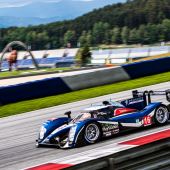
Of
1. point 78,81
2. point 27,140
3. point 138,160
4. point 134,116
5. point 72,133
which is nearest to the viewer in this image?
point 138,160

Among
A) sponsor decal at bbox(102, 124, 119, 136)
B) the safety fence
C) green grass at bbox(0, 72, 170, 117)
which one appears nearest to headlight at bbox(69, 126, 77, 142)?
sponsor decal at bbox(102, 124, 119, 136)

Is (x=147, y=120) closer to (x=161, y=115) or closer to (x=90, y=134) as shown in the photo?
(x=161, y=115)

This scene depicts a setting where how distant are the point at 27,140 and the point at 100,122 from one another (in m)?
2.25

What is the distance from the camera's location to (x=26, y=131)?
45.2ft

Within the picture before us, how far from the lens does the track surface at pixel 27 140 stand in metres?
10.2

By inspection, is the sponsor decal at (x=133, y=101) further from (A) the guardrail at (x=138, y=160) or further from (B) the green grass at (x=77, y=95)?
(B) the green grass at (x=77, y=95)

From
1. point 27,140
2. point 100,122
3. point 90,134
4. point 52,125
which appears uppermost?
point 100,122

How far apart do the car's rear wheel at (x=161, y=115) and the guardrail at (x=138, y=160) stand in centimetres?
488

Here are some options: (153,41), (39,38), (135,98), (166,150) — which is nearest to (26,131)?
(135,98)

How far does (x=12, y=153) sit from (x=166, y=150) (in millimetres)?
4841

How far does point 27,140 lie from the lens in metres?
12.3

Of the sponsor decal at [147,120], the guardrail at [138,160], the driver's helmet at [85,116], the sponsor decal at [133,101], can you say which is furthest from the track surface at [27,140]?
the guardrail at [138,160]

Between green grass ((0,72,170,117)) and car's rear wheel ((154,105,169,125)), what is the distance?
708cm

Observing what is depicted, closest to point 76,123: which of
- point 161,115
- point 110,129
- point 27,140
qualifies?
point 110,129
